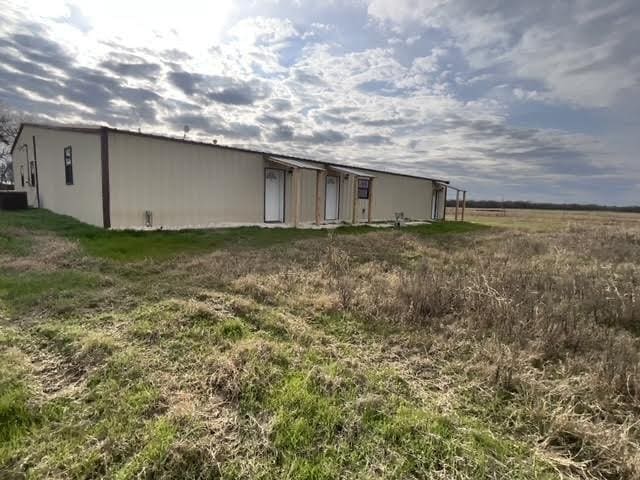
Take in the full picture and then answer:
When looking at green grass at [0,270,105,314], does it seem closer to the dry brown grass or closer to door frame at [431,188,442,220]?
the dry brown grass

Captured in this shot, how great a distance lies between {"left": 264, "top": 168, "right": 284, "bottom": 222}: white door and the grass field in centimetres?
841

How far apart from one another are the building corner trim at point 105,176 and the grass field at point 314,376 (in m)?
4.16

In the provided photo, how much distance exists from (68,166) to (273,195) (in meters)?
7.09

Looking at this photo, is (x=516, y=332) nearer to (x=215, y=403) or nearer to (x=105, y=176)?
(x=215, y=403)

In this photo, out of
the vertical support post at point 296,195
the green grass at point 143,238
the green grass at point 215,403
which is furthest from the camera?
the vertical support post at point 296,195

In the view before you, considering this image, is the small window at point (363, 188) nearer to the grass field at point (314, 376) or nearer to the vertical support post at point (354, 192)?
the vertical support post at point (354, 192)

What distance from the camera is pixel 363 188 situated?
17.9m

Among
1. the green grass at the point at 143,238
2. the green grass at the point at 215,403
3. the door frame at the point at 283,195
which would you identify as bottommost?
the green grass at the point at 215,403

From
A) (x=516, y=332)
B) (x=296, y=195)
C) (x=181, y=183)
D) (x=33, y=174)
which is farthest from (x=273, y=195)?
(x=33, y=174)

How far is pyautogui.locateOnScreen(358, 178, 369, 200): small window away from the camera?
17656mm

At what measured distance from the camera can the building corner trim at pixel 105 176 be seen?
9141 millimetres

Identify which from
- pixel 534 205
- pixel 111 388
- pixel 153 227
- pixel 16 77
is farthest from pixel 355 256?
pixel 534 205

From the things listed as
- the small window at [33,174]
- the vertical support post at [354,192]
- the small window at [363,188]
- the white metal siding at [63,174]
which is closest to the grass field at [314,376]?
the white metal siding at [63,174]

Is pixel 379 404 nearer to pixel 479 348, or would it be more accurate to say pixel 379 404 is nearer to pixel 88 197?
pixel 479 348
